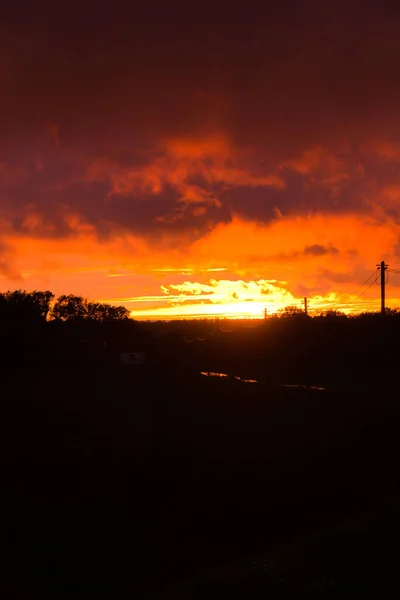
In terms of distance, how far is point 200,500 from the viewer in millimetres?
13867

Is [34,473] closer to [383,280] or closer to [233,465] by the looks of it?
[233,465]

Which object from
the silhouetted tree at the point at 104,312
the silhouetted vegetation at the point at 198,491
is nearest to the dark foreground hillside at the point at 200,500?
the silhouetted vegetation at the point at 198,491

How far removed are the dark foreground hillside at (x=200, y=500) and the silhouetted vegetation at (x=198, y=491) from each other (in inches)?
1.5

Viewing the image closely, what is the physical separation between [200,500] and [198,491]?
0.55 metres

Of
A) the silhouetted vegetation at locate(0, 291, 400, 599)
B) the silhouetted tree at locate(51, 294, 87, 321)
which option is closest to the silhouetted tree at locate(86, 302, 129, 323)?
the silhouetted tree at locate(51, 294, 87, 321)

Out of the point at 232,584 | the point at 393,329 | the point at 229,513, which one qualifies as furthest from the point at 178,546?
the point at 393,329

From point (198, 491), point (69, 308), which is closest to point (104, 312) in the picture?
point (69, 308)

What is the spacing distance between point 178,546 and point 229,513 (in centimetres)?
179

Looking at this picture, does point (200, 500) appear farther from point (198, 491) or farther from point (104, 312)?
point (104, 312)

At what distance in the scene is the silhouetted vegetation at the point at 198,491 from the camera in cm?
981

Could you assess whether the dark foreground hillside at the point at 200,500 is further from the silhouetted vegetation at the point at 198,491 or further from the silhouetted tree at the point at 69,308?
the silhouetted tree at the point at 69,308

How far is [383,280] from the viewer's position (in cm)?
5862

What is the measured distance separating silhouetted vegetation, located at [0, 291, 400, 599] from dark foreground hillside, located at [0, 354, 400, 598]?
1.5 inches

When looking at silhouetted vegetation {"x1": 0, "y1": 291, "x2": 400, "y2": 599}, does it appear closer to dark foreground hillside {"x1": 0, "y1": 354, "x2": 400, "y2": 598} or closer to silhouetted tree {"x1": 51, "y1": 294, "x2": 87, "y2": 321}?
dark foreground hillside {"x1": 0, "y1": 354, "x2": 400, "y2": 598}
